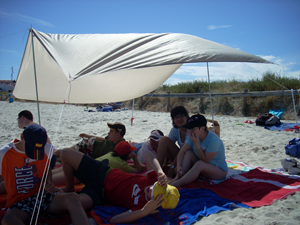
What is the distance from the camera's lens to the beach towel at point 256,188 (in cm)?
239

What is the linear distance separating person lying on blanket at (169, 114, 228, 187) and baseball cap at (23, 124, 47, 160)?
153 centimetres

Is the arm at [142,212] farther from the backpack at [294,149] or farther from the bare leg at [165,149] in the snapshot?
the backpack at [294,149]

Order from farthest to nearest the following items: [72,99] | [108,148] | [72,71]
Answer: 1. [72,99]
2. [108,148]
3. [72,71]

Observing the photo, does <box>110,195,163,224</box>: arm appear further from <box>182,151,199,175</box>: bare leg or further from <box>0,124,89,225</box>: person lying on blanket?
<box>182,151,199,175</box>: bare leg

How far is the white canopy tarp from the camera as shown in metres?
A: 2.67

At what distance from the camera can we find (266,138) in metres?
5.43

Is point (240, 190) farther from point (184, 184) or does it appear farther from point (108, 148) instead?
point (108, 148)

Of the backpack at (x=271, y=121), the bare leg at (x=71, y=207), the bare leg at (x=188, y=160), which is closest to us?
the bare leg at (x=71, y=207)

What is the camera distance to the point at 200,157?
2.64m

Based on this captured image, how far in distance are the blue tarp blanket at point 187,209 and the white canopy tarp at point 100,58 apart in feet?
3.74

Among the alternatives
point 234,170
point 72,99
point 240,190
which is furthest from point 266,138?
point 72,99

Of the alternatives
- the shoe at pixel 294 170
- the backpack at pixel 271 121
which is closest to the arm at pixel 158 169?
the shoe at pixel 294 170

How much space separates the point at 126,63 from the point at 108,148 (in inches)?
47.8

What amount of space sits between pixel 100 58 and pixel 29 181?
1.63 meters
